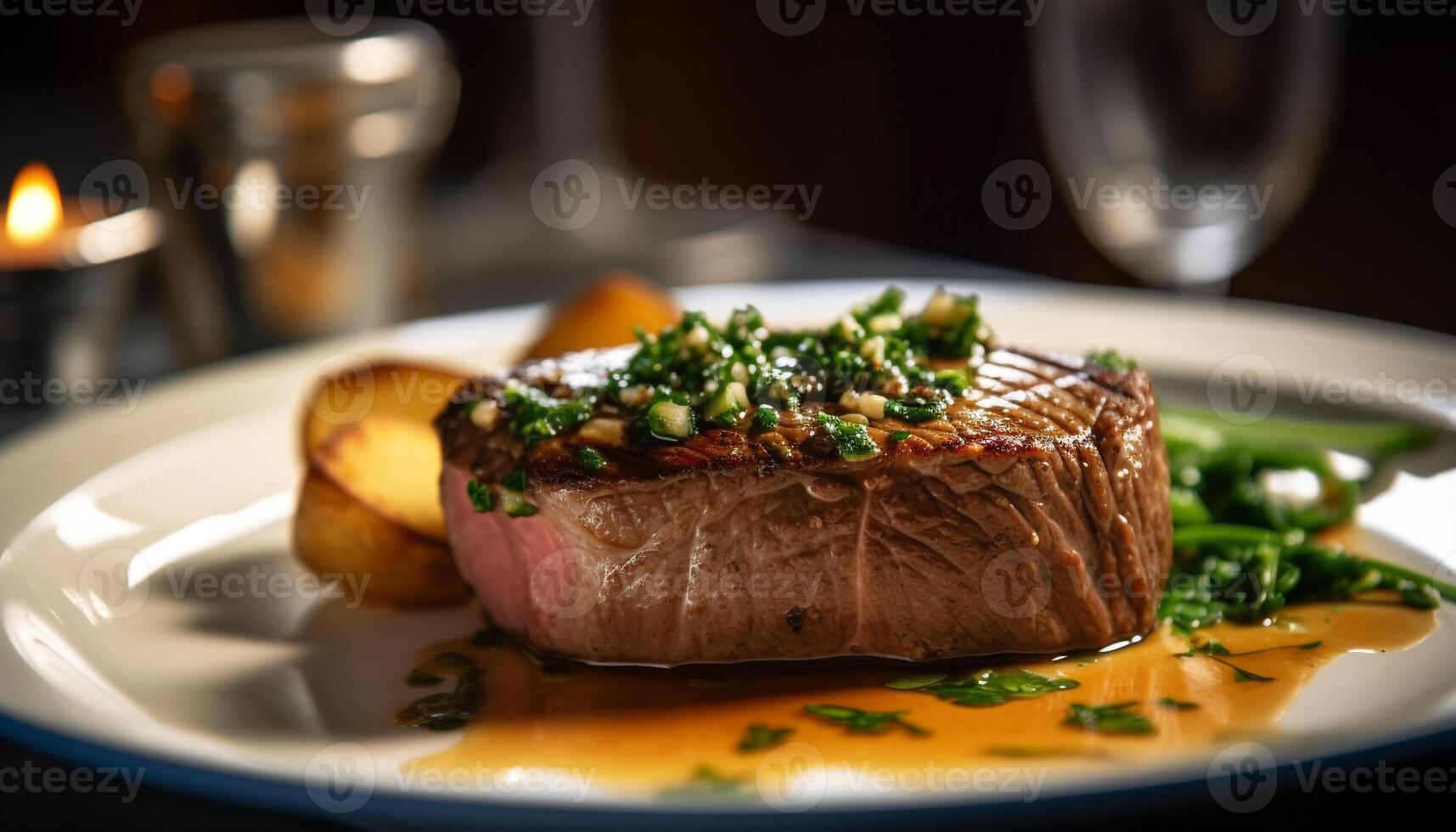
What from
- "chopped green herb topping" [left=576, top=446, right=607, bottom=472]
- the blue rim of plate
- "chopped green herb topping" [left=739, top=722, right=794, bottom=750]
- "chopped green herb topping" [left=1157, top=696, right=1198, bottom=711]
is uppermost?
"chopped green herb topping" [left=576, top=446, right=607, bottom=472]

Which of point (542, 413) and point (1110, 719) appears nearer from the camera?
point (1110, 719)

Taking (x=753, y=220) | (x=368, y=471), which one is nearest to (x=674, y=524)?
(x=368, y=471)

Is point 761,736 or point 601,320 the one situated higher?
point 601,320

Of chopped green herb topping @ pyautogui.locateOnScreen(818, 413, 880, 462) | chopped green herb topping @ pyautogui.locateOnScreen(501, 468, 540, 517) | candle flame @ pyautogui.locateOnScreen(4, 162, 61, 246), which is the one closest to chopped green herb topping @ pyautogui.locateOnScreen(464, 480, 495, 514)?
chopped green herb topping @ pyautogui.locateOnScreen(501, 468, 540, 517)

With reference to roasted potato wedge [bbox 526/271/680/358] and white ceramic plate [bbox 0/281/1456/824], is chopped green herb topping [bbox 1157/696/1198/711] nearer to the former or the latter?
white ceramic plate [bbox 0/281/1456/824]

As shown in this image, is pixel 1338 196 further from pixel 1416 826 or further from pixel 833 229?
pixel 1416 826

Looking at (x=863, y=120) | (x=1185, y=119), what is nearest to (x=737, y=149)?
(x=863, y=120)

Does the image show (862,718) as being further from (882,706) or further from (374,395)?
(374,395)
